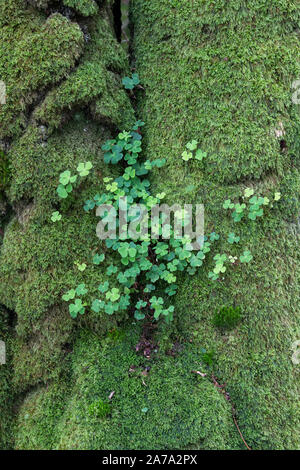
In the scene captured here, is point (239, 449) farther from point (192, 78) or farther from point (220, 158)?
point (192, 78)

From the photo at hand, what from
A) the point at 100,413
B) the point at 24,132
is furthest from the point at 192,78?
the point at 100,413

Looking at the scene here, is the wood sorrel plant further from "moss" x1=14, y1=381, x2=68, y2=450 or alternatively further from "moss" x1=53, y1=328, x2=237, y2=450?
"moss" x1=14, y1=381, x2=68, y2=450

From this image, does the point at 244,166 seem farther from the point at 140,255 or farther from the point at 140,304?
the point at 140,304

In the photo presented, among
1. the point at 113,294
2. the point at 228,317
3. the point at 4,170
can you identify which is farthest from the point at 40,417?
the point at 4,170

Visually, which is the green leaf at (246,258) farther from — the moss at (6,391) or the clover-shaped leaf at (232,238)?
the moss at (6,391)

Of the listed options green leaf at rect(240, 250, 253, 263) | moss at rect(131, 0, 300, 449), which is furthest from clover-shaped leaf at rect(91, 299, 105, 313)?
green leaf at rect(240, 250, 253, 263)
